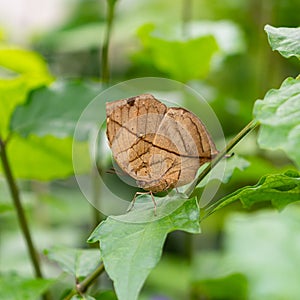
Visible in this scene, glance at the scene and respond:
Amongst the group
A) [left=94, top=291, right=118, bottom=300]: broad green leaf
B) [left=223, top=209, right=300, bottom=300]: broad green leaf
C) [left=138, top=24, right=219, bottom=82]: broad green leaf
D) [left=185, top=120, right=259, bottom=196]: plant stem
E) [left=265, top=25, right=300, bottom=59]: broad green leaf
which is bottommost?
[left=223, top=209, right=300, bottom=300]: broad green leaf

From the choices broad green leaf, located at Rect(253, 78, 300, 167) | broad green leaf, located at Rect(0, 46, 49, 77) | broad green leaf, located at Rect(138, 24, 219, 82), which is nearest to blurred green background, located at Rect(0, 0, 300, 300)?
broad green leaf, located at Rect(138, 24, 219, 82)

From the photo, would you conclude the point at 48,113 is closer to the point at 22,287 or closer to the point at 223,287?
the point at 22,287

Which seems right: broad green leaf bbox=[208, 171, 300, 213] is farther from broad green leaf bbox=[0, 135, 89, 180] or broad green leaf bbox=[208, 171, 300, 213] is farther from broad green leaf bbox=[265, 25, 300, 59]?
broad green leaf bbox=[0, 135, 89, 180]

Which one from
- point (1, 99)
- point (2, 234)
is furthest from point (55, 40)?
point (1, 99)

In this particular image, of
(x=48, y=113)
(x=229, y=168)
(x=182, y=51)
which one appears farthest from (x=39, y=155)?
(x=229, y=168)

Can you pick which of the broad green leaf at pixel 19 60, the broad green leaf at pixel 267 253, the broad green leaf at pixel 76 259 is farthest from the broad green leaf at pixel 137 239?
the broad green leaf at pixel 19 60

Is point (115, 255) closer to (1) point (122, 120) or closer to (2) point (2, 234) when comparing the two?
(1) point (122, 120)
